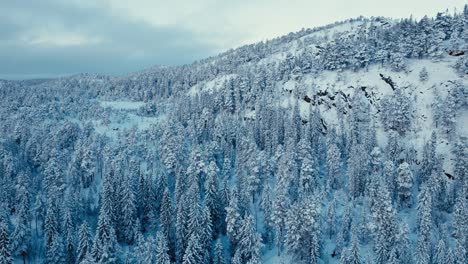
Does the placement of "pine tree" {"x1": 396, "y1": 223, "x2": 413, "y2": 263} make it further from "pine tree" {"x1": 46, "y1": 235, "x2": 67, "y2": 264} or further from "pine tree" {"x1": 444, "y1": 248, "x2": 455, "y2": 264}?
"pine tree" {"x1": 46, "y1": 235, "x2": 67, "y2": 264}

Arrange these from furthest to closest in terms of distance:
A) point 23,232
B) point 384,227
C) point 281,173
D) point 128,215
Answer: point 281,173, point 128,215, point 23,232, point 384,227

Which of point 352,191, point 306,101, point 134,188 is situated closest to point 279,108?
point 306,101

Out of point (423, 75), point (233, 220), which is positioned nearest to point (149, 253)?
point (233, 220)

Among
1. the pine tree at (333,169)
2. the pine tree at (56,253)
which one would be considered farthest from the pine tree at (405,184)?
the pine tree at (56,253)

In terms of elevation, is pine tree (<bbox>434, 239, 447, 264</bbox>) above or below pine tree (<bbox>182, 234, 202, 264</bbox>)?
below

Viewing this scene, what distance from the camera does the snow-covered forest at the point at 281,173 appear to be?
70500 millimetres

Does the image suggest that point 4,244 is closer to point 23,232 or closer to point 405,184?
point 23,232

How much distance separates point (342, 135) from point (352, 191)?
91.1 feet

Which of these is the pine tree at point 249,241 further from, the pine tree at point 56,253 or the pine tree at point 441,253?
the pine tree at point 56,253

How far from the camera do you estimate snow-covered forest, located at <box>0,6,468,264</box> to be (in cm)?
7050

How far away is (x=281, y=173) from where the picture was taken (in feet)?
309

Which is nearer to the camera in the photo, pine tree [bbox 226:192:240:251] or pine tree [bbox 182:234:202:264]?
pine tree [bbox 182:234:202:264]

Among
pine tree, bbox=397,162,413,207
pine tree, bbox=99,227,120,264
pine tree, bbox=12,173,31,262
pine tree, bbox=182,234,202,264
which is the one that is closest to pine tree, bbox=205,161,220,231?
pine tree, bbox=182,234,202,264

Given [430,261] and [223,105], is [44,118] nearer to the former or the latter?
[223,105]
